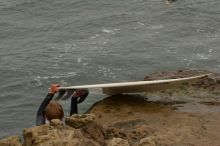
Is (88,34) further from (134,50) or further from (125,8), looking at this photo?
(125,8)

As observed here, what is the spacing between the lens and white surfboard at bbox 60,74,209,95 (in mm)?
10016

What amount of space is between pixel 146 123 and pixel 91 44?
45.3ft

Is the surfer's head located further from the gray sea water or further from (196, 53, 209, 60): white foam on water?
(196, 53, 209, 60): white foam on water

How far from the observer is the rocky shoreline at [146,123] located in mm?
7578

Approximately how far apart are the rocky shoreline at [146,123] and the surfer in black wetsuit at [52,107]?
0.76ft

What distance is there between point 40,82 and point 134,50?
4.84 metres

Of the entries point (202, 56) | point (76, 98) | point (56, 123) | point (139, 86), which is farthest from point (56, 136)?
point (202, 56)

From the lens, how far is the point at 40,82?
1836 centimetres

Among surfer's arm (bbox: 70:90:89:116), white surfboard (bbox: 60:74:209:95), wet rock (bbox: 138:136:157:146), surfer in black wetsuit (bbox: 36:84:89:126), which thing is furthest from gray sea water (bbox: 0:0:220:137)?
wet rock (bbox: 138:136:157:146)

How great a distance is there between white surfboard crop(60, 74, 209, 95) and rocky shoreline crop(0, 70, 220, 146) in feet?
0.71

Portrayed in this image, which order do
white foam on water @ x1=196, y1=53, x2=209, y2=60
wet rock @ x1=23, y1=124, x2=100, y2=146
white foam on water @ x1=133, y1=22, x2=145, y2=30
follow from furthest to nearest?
white foam on water @ x1=133, y1=22, x2=145, y2=30 < white foam on water @ x1=196, y1=53, x2=209, y2=60 < wet rock @ x1=23, y1=124, x2=100, y2=146

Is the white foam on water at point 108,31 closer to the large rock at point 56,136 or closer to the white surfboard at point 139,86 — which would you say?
the white surfboard at point 139,86

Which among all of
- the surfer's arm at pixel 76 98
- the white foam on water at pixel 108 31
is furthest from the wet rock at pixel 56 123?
the white foam on water at pixel 108 31

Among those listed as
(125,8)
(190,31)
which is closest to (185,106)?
(190,31)
